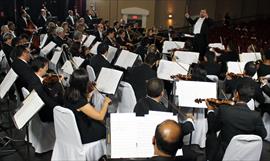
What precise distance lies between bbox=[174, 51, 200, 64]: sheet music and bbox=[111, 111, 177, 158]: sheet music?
13.4 feet

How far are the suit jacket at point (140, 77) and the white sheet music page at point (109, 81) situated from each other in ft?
1.63

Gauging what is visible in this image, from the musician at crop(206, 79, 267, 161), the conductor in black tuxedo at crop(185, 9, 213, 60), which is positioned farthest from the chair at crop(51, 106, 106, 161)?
the conductor in black tuxedo at crop(185, 9, 213, 60)

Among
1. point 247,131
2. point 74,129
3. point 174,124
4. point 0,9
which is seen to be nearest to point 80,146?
point 74,129

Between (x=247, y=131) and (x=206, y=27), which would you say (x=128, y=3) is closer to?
(x=206, y=27)

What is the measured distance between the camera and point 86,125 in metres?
3.60

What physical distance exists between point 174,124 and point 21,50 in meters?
3.36

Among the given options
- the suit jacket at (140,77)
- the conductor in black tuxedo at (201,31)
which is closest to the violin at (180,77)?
the suit jacket at (140,77)

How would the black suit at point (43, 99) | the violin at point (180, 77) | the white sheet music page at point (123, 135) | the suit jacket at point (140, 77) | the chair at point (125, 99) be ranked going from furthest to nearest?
1. the violin at point (180, 77)
2. the suit jacket at point (140, 77)
3. the chair at point (125, 99)
4. the black suit at point (43, 99)
5. the white sheet music page at point (123, 135)

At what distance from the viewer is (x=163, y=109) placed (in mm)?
3492

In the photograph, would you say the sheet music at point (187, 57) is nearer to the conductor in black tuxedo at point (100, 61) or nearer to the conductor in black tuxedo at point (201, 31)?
Answer: the conductor in black tuxedo at point (100, 61)

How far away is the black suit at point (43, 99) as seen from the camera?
4.24 m

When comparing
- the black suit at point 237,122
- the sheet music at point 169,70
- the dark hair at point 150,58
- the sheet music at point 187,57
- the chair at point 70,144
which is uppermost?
the dark hair at point 150,58

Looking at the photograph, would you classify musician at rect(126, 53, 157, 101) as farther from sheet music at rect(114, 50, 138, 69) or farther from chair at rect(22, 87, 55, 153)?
sheet music at rect(114, 50, 138, 69)

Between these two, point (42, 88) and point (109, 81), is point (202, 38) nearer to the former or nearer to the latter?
point (109, 81)
